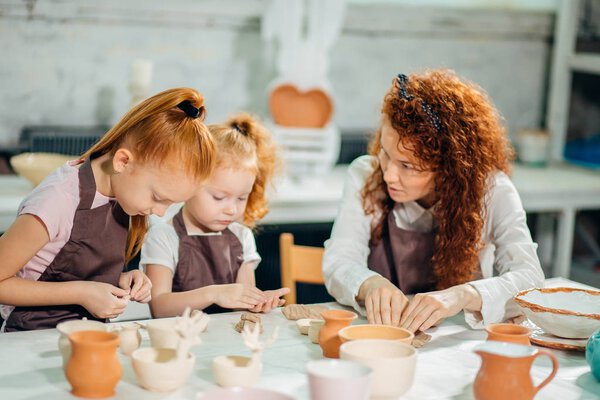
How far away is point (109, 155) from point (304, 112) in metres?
1.88

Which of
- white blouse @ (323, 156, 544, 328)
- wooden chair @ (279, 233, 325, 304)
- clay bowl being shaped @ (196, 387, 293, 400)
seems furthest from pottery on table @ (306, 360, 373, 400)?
wooden chair @ (279, 233, 325, 304)

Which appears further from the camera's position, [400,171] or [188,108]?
[400,171]

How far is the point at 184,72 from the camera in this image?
12.3 feet

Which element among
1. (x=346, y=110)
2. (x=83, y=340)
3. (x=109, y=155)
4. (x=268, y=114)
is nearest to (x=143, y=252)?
(x=109, y=155)

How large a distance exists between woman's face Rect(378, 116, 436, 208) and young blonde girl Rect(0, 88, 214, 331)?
0.47m

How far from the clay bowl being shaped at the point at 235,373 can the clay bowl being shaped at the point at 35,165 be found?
5.79 feet

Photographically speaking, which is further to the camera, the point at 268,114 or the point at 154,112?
the point at 268,114

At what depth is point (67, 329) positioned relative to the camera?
152cm

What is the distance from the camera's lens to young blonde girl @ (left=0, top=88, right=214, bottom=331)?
1786 millimetres

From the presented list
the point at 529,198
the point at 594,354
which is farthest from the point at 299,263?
the point at 529,198

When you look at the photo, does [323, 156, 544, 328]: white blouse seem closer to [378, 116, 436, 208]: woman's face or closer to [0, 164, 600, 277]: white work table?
[378, 116, 436, 208]: woman's face

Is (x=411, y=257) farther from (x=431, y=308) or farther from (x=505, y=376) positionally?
(x=505, y=376)

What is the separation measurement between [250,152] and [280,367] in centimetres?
75

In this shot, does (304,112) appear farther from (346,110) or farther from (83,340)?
(83,340)
